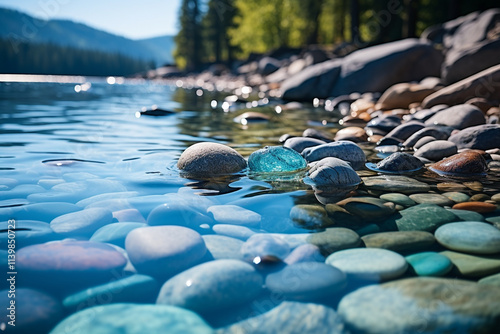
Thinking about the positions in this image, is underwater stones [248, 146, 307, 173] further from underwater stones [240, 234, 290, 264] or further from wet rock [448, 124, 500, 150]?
wet rock [448, 124, 500, 150]

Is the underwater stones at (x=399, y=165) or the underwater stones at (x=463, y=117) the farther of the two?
the underwater stones at (x=463, y=117)

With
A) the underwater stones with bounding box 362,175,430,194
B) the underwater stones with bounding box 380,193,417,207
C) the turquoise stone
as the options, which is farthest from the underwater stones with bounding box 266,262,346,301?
the underwater stones with bounding box 362,175,430,194

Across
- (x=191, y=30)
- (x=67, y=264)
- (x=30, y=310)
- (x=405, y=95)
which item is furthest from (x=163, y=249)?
(x=191, y=30)

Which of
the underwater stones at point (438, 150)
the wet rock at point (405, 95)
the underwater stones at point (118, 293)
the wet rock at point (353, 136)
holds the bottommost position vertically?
the underwater stones at point (118, 293)

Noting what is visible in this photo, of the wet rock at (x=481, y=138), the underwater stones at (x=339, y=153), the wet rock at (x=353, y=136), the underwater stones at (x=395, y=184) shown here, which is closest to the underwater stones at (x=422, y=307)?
the underwater stones at (x=395, y=184)

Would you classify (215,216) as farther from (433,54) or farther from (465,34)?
(465,34)

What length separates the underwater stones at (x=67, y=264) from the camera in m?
1.71

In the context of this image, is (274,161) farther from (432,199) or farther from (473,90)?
(473,90)

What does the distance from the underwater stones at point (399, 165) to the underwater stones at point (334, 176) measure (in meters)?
0.55

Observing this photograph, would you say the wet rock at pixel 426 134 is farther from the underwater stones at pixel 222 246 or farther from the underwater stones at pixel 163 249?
the underwater stones at pixel 163 249

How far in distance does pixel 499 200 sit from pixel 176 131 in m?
4.80

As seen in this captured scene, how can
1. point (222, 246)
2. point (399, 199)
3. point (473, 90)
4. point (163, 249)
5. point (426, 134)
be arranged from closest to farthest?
point (163, 249), point (222, 246), point (399, 199), point (426, 134), point (473, 90)

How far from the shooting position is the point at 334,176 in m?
3.05

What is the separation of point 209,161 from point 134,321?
2120 millimetres
